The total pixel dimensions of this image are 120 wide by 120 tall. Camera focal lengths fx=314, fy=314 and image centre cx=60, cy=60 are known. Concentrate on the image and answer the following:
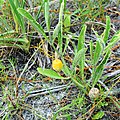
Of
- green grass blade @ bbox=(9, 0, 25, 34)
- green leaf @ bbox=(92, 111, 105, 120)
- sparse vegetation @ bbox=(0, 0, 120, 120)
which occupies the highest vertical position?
green grass blade @ bbox=(9, 0, 25, 34)

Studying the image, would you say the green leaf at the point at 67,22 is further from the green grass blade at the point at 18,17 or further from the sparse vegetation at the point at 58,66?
the green grass blade at the point at 18,17

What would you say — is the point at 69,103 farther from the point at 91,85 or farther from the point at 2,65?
the point at 2,65

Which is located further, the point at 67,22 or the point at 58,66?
the point at 67,22

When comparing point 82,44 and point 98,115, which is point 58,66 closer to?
point 82,44

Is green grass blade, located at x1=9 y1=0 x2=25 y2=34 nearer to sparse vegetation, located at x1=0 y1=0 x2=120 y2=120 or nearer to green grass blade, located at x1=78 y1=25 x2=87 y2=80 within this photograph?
sparse vegetation, located at x1=0 y1=0 x2=120 y2=120

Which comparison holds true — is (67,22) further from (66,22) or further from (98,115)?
(98,115)

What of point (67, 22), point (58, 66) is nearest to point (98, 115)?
point (58, 66)

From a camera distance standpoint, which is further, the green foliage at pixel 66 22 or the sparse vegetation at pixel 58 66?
the green foliage at pixel 66 22

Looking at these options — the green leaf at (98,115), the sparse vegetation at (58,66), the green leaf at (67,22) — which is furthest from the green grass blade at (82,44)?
the green leaf at (67,22)

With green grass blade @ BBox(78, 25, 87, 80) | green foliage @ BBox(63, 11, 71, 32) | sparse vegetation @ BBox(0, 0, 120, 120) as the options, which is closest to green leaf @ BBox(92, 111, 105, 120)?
sparse vegetation @ BBox(0, 0, 120, 120)

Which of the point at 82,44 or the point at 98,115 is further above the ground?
the point at 82,44

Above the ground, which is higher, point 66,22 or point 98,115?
point 66,22

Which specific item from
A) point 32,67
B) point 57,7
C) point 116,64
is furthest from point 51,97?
point 57,7
